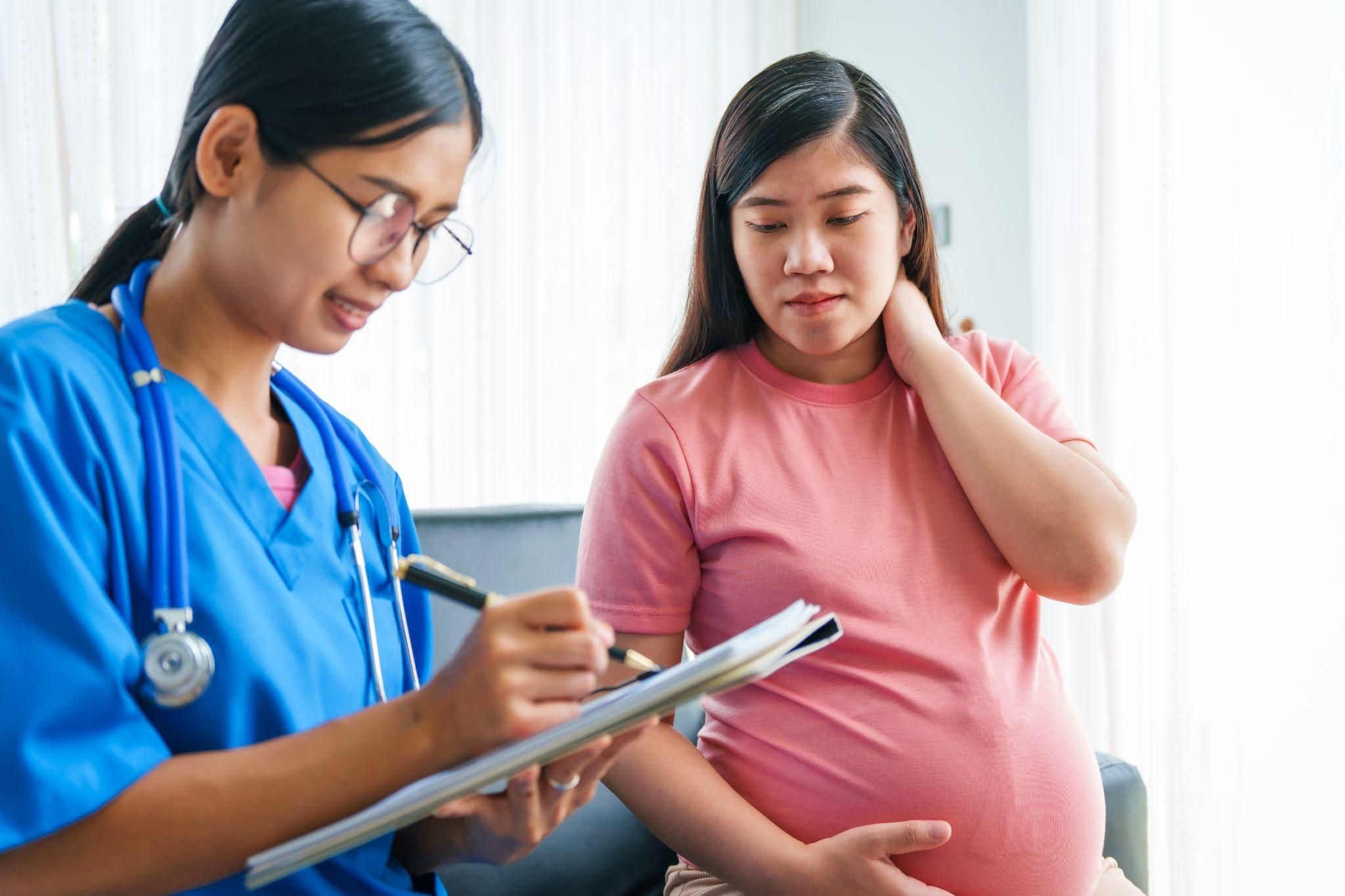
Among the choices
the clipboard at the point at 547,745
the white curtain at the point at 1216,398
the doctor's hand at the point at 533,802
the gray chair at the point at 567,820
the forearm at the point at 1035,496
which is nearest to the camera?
the clipboard at the point at 547,745

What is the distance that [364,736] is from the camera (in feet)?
2.28

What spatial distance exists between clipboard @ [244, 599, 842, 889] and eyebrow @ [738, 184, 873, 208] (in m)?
0.65

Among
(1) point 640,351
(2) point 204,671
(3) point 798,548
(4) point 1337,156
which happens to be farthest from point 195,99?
(1) point 640,351

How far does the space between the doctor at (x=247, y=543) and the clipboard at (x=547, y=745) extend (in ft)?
0.14

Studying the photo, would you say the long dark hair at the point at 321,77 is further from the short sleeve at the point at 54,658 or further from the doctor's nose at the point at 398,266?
the short sleeve at the point at 54,658

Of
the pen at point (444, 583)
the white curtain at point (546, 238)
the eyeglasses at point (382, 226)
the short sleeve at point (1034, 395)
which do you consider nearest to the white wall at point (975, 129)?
the white curtain at point (546, 238)

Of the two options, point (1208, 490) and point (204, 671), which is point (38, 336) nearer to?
point (204, 671)

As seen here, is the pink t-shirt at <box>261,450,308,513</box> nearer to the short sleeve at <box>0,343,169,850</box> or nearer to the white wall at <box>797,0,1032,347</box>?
the short sleeve at <box>0,343,169,850</box>

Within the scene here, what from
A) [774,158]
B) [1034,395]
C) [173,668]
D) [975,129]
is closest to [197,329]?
[173,668]

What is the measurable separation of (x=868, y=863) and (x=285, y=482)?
0.63 m

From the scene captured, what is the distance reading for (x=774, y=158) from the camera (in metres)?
1.20

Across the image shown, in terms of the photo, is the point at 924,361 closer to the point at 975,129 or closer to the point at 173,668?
the point at 173,668

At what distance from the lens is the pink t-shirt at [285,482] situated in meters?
0.89

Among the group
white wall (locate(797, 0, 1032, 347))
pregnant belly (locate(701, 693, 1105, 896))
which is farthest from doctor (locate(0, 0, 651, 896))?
white wall (locate(797, 0, 1032, 347))
